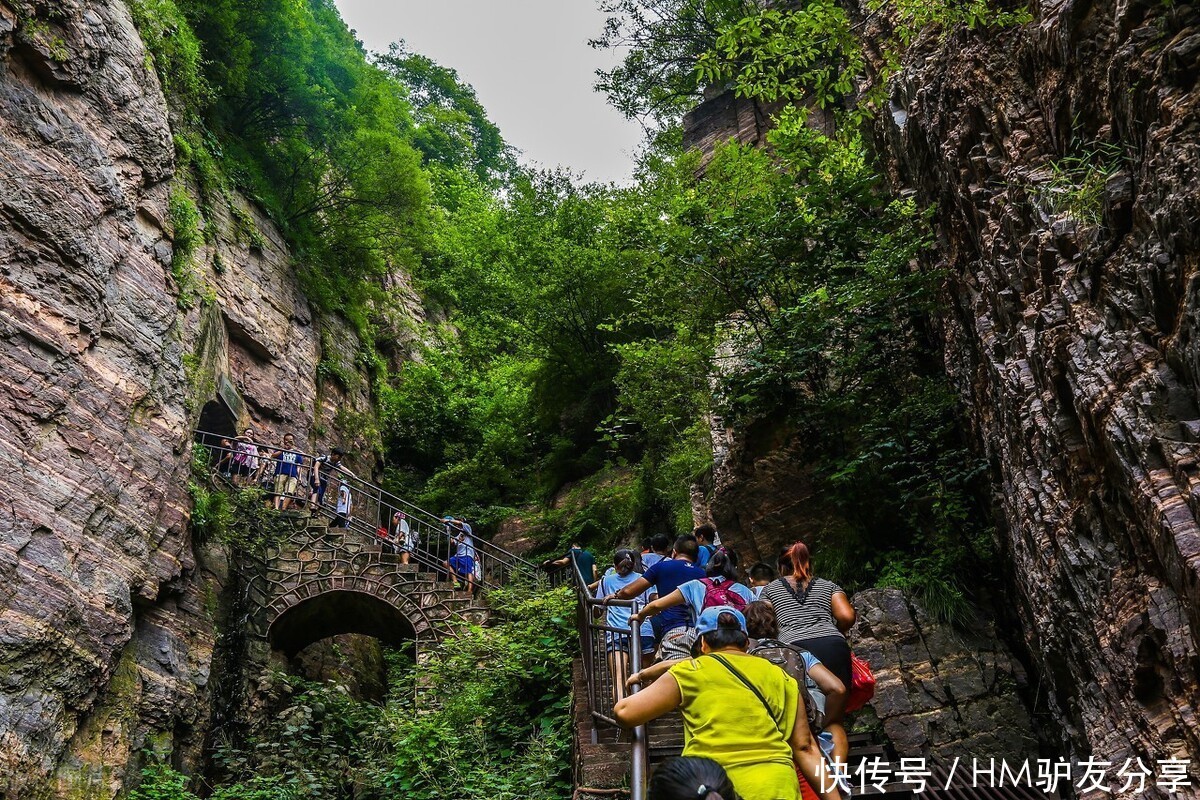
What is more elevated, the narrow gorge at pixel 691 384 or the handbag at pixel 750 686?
the narrow gorge at pixel 691 384

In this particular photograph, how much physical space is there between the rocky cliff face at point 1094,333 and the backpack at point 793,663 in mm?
1669

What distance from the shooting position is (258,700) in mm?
12180

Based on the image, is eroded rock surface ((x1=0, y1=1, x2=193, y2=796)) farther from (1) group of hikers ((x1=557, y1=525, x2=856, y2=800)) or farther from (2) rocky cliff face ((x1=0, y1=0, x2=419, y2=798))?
(1) group of hikers ((x1=557, y1=525, x2=856, y2=800))

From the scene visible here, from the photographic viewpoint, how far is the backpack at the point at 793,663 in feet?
14.7

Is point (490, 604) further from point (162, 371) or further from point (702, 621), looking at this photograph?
point (702, 621)

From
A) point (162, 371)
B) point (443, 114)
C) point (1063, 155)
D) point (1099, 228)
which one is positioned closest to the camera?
point (1099, 228)

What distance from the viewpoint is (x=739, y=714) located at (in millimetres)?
3408

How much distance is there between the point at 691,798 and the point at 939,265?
7.65m

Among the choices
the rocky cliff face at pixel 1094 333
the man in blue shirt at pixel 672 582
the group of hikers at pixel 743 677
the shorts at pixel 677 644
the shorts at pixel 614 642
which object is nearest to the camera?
the group of hikers at pixel 743 677

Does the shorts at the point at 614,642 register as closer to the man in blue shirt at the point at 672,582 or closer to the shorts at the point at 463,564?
the man in blue shirt at the point at 672,582

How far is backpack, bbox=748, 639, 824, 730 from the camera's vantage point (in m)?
4.48

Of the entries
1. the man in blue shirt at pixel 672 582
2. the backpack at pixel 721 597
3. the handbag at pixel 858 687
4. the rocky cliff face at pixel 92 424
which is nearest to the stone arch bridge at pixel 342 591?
the rocky cliff face at pixel 92 424

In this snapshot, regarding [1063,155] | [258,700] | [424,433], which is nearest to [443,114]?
[424,433]

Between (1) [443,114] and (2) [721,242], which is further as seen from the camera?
(1) [443,114]
